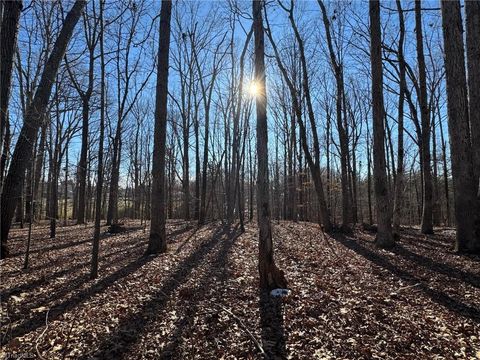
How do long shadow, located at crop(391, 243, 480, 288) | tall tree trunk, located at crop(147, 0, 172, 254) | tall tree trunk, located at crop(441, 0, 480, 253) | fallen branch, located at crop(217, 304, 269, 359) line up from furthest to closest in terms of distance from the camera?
tall tree trunk, located at crop(147, 0, 172, 254) < tall tree trunk, located at crop(441, 0, 480, 253) < long shadow, located at crop(391, 243, 480, 288) < fallen branch, located at crop(217, 304, 269, 359)

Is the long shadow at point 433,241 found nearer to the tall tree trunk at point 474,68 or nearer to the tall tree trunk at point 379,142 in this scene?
the tall tree trunk at point 379,142

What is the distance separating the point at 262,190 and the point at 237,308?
187 cm

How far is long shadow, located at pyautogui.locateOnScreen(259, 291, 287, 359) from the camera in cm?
322

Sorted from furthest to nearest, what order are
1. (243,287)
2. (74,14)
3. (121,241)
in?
(121,241), (74,14), (243,287)

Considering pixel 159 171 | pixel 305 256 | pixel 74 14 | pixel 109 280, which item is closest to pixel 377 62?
pixel 305 256

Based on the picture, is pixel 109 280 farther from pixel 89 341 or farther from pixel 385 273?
pixel 385 273

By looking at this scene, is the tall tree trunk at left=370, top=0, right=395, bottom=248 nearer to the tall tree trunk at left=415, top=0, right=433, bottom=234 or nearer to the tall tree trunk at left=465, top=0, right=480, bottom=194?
the tall tree trunk at left=465, top=0, right=480, bottom=194

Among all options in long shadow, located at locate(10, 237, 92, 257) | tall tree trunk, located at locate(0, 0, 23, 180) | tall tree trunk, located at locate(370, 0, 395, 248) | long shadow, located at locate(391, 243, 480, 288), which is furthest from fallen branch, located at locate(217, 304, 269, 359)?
long shadow, located at locate(10, 237, 92, 257)

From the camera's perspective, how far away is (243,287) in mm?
5172

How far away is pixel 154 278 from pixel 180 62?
50.7 ft

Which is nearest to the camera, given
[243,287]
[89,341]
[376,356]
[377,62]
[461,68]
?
[376,356]

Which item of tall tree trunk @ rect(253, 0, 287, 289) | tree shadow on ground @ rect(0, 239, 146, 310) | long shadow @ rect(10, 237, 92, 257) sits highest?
tall tree trunk @ rect(253, 0, 287, 289)

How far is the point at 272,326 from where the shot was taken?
374cm

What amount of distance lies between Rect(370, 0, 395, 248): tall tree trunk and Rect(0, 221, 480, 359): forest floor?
111cm
